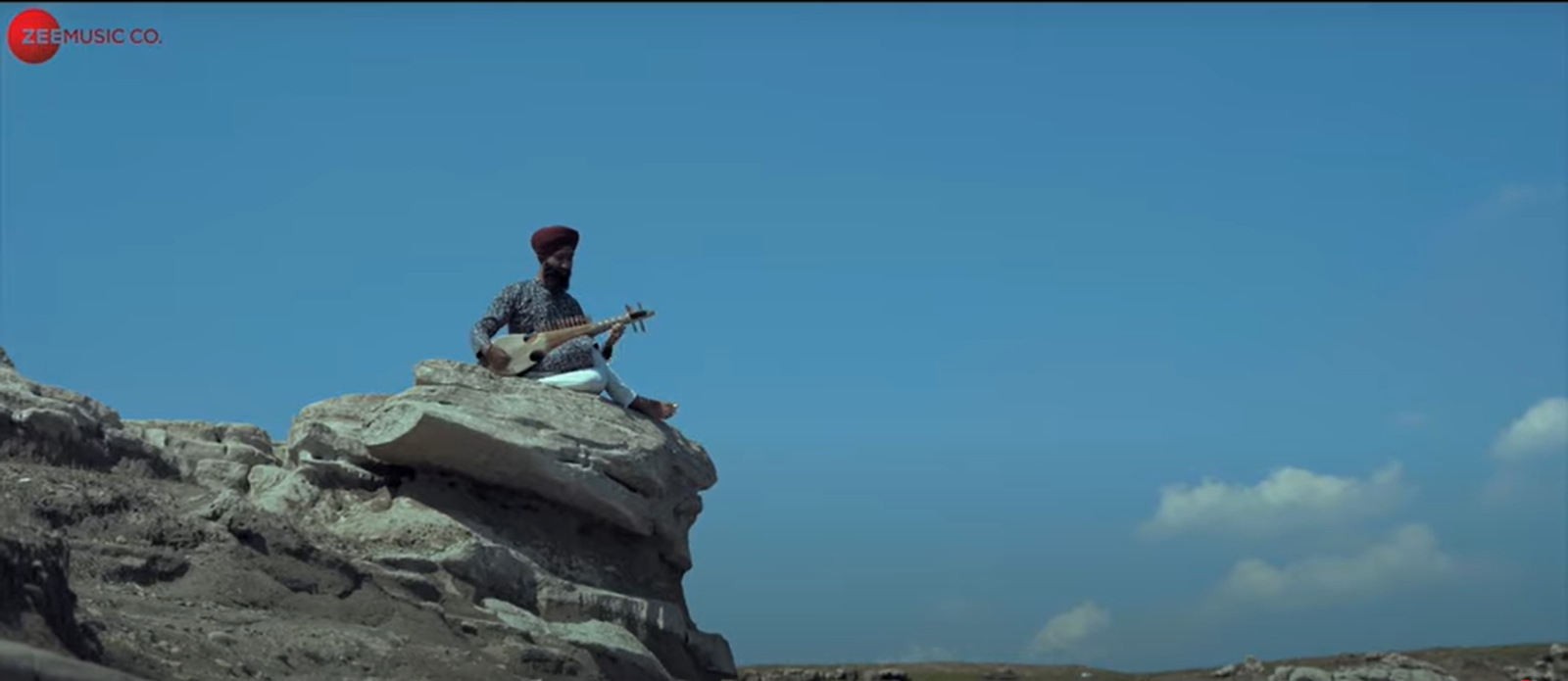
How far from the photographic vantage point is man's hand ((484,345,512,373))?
2131cm

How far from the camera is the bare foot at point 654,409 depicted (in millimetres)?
Result: 21781

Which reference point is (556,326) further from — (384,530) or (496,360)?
(384,530)

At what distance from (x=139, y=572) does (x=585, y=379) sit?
18.4 feet

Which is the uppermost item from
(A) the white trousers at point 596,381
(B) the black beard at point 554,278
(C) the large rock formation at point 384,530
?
(B) the black beard at point 554,278

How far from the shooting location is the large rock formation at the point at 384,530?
53.7ft

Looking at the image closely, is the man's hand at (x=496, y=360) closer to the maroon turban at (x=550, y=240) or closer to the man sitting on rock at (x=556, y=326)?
the man sitting on rock at (x=556, y=326)

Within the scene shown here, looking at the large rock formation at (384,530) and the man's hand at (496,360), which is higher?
the man's hand at (496,360)

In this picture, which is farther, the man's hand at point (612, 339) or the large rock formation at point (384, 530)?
the man's hand at point (612, 339)

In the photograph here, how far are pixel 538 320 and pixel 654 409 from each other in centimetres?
145

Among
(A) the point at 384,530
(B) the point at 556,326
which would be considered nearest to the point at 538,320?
(B) the point at 556,326

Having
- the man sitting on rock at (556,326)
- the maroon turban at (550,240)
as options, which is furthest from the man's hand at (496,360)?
the maroon turban at (550,240)

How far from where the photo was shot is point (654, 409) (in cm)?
2186

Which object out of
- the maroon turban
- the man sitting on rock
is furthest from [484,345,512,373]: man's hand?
the maroon turban

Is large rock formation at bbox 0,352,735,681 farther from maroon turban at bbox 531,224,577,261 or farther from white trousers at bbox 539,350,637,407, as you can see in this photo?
maroon turban at bbox 531,224,577,261
